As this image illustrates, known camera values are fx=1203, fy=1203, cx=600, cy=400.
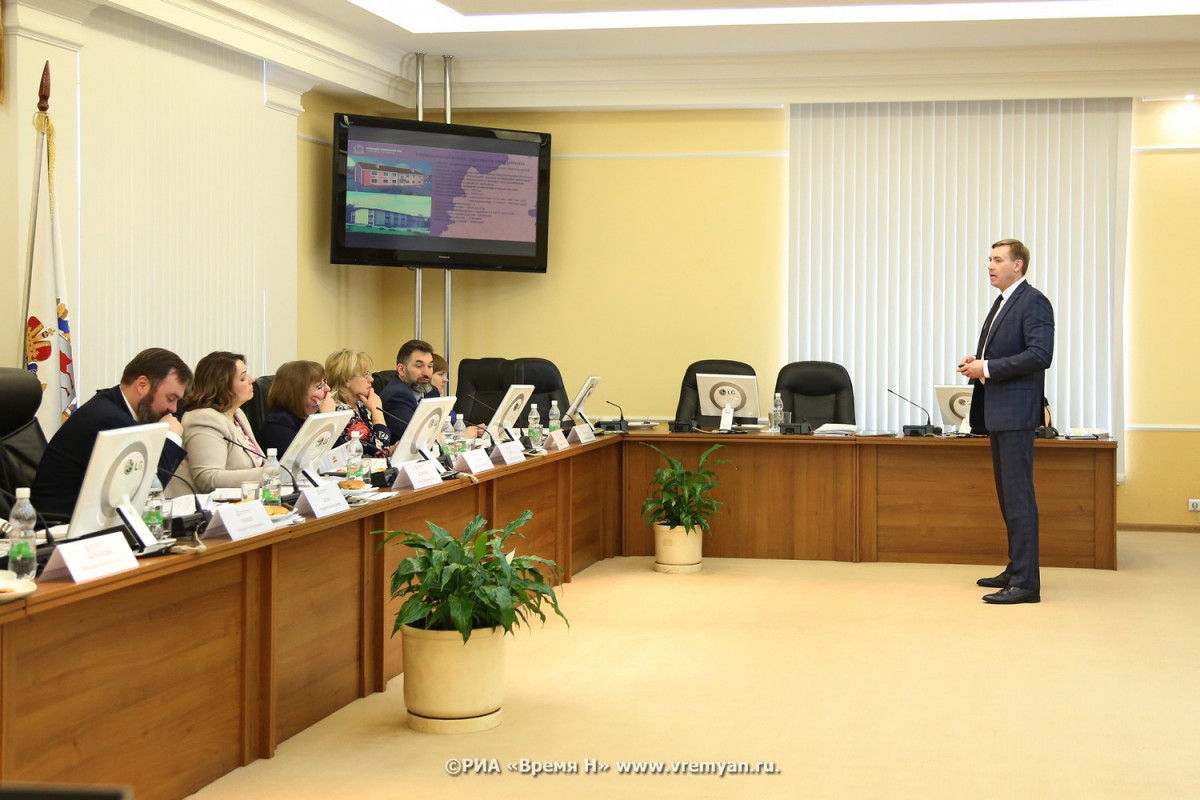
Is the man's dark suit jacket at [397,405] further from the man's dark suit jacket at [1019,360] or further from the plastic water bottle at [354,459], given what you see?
the man's dark suit jacket at [1019,360]

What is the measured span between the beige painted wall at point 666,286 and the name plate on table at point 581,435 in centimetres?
196

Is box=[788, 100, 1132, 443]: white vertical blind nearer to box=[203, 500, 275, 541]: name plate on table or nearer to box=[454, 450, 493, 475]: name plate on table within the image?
box=[454, 450, 493, 475]: name plate on table

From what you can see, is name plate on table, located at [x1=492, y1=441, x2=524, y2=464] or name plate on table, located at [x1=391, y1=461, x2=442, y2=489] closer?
name plate on table, located at [x1=391, y1=461, x2=442, y2=489]

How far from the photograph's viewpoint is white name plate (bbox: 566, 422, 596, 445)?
20.4 ft

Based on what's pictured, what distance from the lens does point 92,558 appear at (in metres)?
2.54

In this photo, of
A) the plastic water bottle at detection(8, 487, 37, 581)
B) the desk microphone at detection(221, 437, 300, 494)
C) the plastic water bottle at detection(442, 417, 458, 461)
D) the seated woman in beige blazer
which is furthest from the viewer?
the plastic water bottle at detection(442, 417, 458, 461)

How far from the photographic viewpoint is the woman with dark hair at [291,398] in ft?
15.0

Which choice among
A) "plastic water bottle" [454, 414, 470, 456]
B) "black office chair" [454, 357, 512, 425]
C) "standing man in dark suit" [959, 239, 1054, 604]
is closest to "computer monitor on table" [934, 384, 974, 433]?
"standing man in dark suit" [959, 239, 1054, 604]

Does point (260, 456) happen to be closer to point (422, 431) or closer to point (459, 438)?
point (422, 431)

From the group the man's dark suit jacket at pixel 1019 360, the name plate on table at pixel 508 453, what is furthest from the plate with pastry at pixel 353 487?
the man's dark suit jacket at pixel 1019 360

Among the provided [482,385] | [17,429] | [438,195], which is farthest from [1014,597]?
[438,195]

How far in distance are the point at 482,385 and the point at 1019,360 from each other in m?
2.96

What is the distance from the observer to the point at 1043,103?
25.8ft

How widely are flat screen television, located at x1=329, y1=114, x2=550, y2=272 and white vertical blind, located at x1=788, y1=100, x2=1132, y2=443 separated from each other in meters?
1.80
